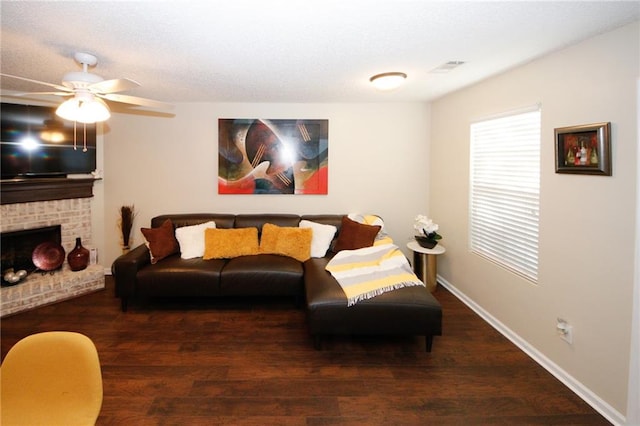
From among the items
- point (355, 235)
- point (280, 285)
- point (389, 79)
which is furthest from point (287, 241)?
point (389, 79)

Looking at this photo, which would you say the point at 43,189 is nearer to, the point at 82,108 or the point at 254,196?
the point at 82,108

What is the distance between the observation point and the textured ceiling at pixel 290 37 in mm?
1871

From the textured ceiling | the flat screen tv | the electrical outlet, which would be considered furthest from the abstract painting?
the electrical outlet

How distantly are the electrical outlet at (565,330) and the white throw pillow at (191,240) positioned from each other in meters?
3.51

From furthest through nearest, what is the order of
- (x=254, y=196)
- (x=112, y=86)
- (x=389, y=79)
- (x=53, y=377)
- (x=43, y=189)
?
(x=254, y=196), (x=43, y=189), (x=389, y=79), (x=112, y=86), (x=53, y=377)

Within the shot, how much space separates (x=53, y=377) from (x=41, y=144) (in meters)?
3.48

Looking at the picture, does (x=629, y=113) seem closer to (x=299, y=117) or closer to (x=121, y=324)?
(x=299, y=117)

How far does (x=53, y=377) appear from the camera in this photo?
145 cm

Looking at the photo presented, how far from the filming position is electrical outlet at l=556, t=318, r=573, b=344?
93.3 inches

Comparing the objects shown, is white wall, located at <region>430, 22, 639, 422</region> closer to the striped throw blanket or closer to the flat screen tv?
the striped throw blanket

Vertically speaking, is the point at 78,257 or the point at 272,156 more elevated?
the point at 272,156

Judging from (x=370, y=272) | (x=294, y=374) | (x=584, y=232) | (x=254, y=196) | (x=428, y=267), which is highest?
(x=254, y=196)

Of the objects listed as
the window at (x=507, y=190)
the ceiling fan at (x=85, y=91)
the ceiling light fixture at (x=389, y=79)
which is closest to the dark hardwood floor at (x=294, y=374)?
the window at (x=507, y=190)

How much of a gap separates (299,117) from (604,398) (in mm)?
4081
